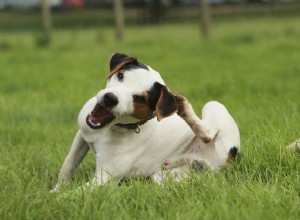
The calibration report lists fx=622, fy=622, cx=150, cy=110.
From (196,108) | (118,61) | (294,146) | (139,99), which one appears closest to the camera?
(139,99)

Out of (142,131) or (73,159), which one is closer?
(142,131)

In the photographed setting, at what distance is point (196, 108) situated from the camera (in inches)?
263

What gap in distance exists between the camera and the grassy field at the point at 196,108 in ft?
10.3

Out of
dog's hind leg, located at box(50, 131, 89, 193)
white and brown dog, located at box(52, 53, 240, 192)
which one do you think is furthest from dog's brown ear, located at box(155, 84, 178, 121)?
dog's hind leg, located at box(50, 131, 89, 193)

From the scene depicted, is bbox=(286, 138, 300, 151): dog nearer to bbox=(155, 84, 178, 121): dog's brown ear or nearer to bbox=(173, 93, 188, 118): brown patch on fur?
bbox=(173, 93, 188, 118): brown patch on fur

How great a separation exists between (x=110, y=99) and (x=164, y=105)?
33cm

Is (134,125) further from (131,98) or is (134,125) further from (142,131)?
(131,98)

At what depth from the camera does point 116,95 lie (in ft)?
11.0

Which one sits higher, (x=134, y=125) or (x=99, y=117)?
(x=99, y=117)

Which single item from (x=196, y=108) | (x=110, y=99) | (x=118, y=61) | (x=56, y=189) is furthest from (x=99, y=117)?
(x=196, y=108)

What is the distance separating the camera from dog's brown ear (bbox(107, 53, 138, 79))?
3.62 m

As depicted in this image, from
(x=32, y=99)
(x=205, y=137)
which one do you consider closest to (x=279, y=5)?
(x=32, y=99)

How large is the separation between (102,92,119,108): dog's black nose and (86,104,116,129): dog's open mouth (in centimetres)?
14

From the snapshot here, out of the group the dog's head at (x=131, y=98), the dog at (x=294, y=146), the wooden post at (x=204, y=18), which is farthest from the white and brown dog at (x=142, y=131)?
the wooden post at (x=204, y=18)
